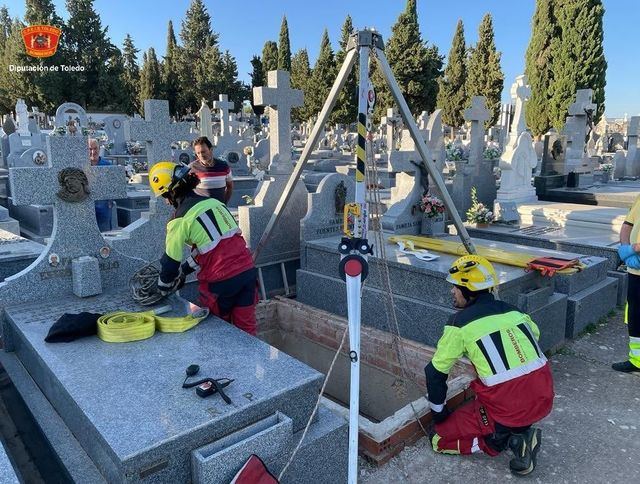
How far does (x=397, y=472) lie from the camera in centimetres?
326

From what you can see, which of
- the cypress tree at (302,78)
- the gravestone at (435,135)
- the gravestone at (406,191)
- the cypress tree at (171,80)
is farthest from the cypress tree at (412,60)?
the gravestone at (406,191)

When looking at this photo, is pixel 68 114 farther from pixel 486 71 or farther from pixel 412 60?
pixel 486 71

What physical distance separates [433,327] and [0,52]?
65.7 meters

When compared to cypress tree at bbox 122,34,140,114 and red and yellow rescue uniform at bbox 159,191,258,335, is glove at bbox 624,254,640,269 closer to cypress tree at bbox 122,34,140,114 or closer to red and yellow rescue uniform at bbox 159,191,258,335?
red and yellow rescue uniform at bbox 159,191,258,335

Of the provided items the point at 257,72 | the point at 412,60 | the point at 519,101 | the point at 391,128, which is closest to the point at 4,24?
the point at 257,72

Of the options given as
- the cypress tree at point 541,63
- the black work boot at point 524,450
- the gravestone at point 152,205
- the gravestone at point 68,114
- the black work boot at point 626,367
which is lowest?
the black work boot at point 626,367

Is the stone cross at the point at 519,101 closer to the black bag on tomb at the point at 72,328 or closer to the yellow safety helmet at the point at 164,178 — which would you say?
the yellow safety helmet at the point at 164,178

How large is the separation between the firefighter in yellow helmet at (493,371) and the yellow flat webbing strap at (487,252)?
6.91 ft

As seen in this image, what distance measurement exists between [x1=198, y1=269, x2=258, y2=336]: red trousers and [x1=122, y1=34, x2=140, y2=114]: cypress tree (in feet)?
164

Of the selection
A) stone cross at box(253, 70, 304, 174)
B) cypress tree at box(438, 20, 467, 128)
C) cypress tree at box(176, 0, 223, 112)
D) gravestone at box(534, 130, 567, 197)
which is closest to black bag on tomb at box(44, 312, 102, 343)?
stone cross at box(253, 70, 304, 174)

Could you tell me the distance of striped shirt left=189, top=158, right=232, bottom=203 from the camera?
5387 millimetres

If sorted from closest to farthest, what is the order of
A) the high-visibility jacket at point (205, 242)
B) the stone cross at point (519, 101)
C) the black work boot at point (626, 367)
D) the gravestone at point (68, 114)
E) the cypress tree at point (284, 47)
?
the high-visibility jacket at point (205, 242), the black work boot at point (626, 367), the stone cross at point (519, 101), the gravestone at point (68, 114), the cypress tree at point (284, 47)

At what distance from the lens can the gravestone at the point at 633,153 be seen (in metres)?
15.9

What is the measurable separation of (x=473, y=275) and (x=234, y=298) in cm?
196
